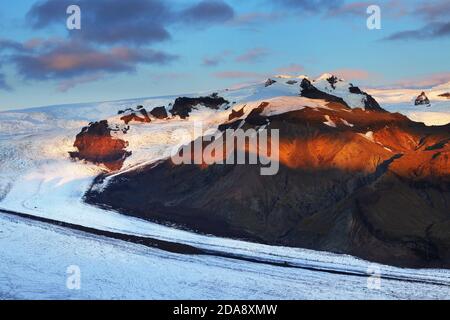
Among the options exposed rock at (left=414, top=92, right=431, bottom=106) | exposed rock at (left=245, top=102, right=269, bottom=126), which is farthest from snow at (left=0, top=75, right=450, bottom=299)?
exposed rock at (left=414, top=92, right=431, bottom=106)

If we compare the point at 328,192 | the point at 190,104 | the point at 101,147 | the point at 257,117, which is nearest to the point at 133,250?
the point at 328,192

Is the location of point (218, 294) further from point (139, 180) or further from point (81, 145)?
point (81, 145)

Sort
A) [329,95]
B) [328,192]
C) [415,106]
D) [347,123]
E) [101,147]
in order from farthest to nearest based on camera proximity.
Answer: [415,106] < [101,147] < [329,95] < [347,123] < [328,192]

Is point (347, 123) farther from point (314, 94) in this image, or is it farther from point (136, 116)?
point (136, 116)

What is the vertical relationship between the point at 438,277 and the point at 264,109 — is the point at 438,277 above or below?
below

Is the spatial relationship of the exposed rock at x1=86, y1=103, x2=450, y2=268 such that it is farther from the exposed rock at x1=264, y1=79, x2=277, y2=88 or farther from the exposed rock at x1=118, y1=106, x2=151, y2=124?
the exposed rock at x1=118, y1=106, x2=151, y2=124
